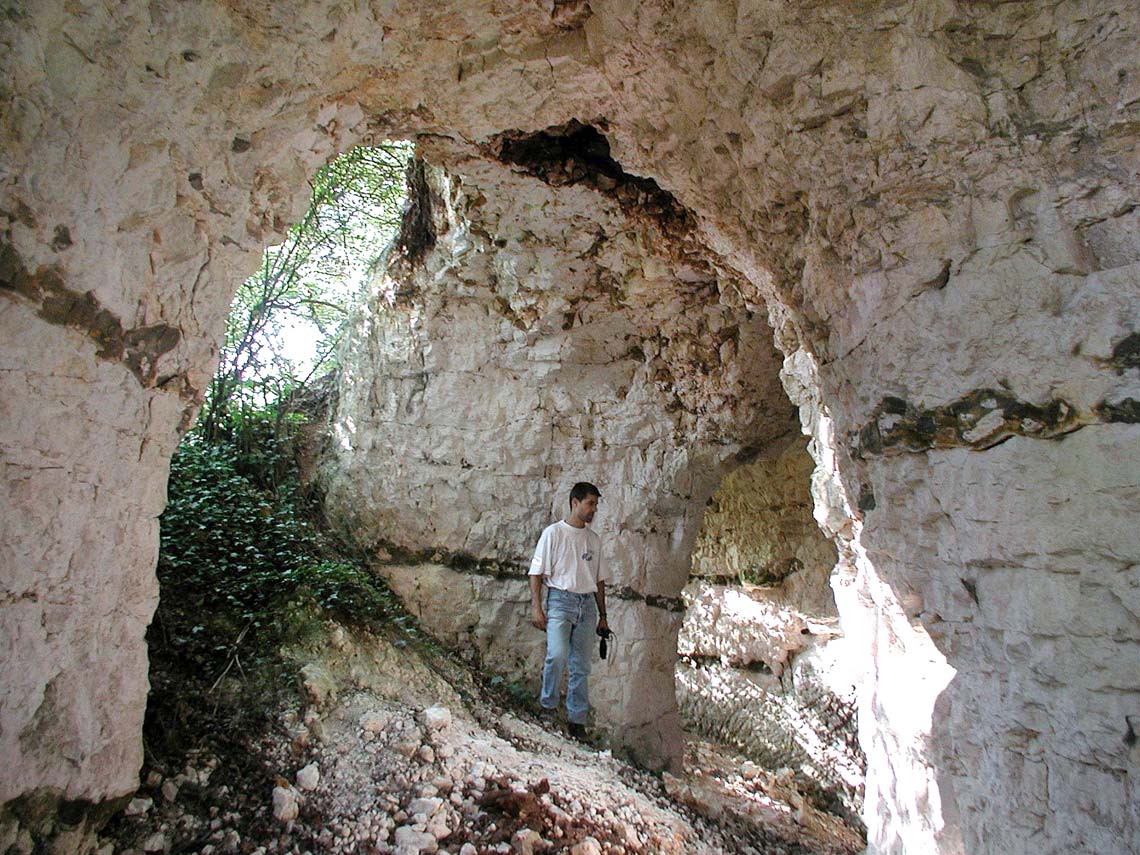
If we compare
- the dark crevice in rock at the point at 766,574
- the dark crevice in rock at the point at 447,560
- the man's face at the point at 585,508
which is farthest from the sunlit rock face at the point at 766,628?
the man's face at the point at 585,508

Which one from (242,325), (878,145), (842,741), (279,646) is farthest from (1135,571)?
(242,325)

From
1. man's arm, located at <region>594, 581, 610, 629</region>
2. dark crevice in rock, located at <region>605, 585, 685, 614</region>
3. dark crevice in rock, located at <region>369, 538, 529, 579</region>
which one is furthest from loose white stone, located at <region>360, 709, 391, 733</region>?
dark crevice in rock, located at <region>605, 585, 685, 614</region>

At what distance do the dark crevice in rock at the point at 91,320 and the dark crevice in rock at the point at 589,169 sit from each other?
2.12 m

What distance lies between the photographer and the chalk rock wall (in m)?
4.65

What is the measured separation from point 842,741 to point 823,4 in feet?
18.8

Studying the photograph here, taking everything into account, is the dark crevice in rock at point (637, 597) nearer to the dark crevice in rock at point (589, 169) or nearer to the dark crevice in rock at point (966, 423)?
the dark crevice in rock at point (589, 169)

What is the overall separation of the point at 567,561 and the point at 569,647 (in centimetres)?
50

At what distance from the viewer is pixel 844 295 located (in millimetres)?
2479

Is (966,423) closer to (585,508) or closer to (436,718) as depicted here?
(585,508)

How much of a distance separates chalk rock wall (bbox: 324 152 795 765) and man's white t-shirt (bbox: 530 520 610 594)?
2.87ft

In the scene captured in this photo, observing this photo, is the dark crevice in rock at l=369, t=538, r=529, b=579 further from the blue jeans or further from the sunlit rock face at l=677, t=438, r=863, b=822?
the sunlit rock face at l=677, t=438, r=863, b=822

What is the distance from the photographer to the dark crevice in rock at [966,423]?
6.37 feet

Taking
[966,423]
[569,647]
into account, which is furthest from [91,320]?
[569,647]

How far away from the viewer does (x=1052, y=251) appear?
1.99m
